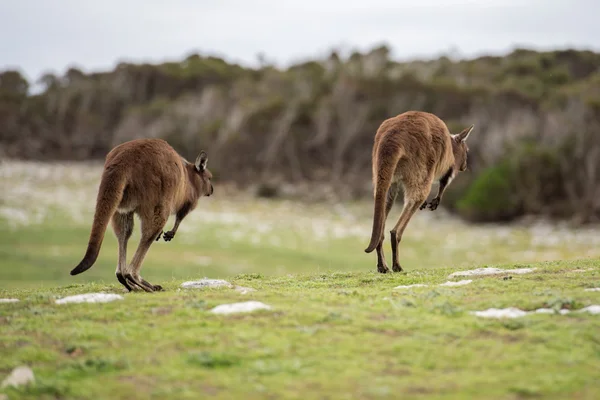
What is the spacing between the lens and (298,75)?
91.8 m

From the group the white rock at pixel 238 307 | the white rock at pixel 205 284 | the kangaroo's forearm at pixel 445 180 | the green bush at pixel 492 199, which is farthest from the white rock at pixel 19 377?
the green bush at pixel 492 199

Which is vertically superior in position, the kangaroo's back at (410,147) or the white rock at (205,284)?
the kangaroo's back at (410,147)

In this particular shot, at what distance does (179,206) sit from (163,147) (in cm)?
121

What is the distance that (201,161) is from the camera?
Answer: 12.3 m

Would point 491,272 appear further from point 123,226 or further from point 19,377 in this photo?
point 19,377

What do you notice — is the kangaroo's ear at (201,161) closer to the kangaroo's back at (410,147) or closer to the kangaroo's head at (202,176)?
the kangaroo's head at (202,176)

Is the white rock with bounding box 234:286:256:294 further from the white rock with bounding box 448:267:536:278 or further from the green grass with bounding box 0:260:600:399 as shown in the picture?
the white rock with bounding box 448:267:536:278

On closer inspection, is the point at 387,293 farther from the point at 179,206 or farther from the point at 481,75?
the point at 481,75

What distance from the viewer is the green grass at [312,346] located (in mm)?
6012

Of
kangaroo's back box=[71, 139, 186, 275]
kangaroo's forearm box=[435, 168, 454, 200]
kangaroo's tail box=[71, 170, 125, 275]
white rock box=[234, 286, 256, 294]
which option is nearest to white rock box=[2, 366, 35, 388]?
kangaroo's tail box=[71, 170, 125, 275]

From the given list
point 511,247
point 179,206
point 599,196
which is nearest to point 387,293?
point 179,206

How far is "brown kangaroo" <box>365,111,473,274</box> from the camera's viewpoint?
441 inches

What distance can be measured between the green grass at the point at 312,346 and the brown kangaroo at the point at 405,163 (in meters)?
2.30

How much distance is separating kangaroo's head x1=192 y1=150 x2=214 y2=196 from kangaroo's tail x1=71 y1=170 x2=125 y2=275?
2518 millimetres
